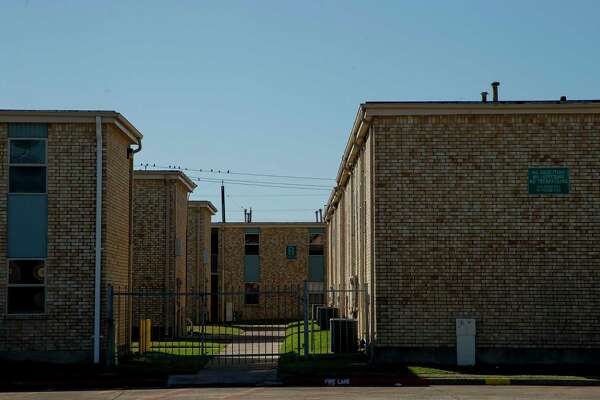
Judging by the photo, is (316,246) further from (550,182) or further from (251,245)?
(550,182)

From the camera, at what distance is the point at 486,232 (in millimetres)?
21391

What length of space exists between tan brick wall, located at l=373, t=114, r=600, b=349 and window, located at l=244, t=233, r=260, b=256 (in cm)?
4384

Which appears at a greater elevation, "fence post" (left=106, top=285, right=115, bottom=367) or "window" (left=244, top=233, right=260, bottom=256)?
"window" (left=244, top=233, right=260, bottom=256)

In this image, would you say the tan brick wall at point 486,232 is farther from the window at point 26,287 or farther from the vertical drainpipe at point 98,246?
the window at point 26,287

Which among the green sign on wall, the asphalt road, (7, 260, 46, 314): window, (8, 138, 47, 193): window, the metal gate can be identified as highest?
(8, 138, 47, 193): window

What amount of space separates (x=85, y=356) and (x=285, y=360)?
4.63m

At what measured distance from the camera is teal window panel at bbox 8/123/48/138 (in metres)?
22.3

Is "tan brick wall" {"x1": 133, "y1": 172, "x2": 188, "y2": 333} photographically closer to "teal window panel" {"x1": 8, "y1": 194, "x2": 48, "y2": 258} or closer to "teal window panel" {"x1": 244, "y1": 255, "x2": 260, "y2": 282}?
"teal window panel" {"x1": 8, "y1": 194, "x2": 48, "y2": 258}

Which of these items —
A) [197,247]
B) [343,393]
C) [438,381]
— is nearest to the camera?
[343,393]

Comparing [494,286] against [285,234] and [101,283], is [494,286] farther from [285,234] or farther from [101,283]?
[285,234]

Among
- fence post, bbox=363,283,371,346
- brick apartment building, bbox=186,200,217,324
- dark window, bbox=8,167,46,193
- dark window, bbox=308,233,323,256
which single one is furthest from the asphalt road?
dark window, bbox=308,233,323,256

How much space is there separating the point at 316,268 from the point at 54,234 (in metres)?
43.3

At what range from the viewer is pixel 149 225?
1400 inches

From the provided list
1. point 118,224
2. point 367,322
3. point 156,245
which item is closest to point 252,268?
point 156,245
